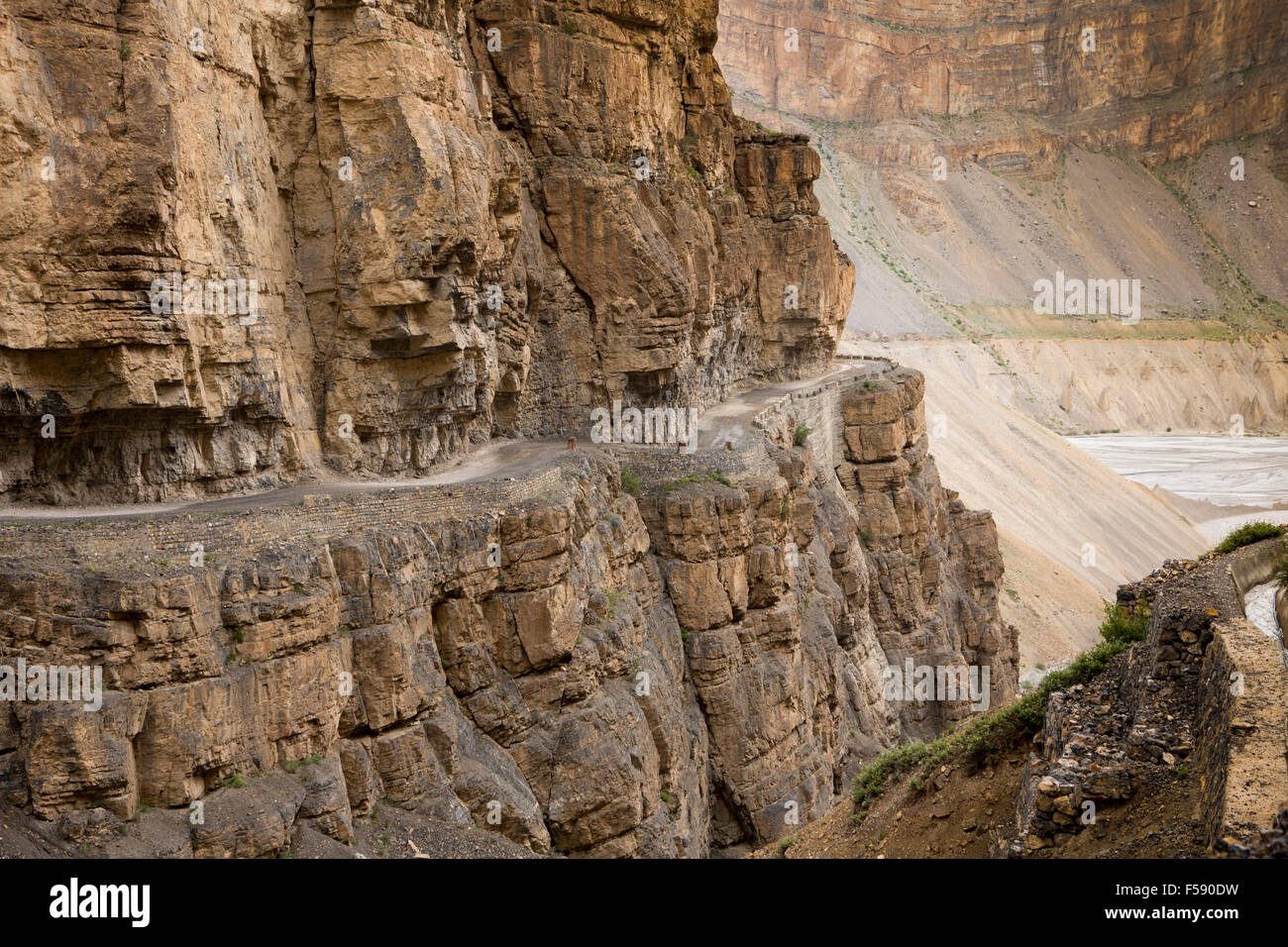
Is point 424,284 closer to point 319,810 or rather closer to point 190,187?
point 190,187

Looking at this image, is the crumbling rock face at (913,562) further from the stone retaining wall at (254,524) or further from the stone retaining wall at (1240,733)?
the stone retaining wall at (1240,733)

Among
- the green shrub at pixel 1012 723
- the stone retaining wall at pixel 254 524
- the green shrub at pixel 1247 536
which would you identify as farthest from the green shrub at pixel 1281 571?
the stone retaining wall at pixel 254 524

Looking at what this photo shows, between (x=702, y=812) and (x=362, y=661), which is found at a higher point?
(x=362, y=661)

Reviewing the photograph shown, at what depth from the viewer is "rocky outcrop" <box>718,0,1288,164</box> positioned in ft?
451

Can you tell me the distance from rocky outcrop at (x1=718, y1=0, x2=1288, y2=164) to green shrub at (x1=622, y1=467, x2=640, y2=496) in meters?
111

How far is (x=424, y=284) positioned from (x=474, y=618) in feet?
22.5

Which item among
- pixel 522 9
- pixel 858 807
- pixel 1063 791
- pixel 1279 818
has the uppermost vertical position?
pixel 522 9

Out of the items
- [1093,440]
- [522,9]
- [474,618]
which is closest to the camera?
[474,618]

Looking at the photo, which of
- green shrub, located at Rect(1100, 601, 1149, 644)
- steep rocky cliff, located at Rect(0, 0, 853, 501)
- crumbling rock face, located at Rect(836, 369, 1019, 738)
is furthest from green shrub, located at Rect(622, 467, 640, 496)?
crumbling rock face, located at Rect(836, 369, 1019, 738)

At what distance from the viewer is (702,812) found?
2994 centimetres

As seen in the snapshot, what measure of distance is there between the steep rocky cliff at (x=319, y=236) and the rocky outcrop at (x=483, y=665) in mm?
2933

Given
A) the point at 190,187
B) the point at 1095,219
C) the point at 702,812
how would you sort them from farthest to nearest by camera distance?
the point at 1095,219, the point at 702,812, the point at 190,187

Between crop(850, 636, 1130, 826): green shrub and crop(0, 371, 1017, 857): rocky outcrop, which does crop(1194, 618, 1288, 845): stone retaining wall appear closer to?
crop(850, 636, 1130, 826): green shrub

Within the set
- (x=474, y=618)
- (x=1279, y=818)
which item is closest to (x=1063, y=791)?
(x=1279, y=818)
